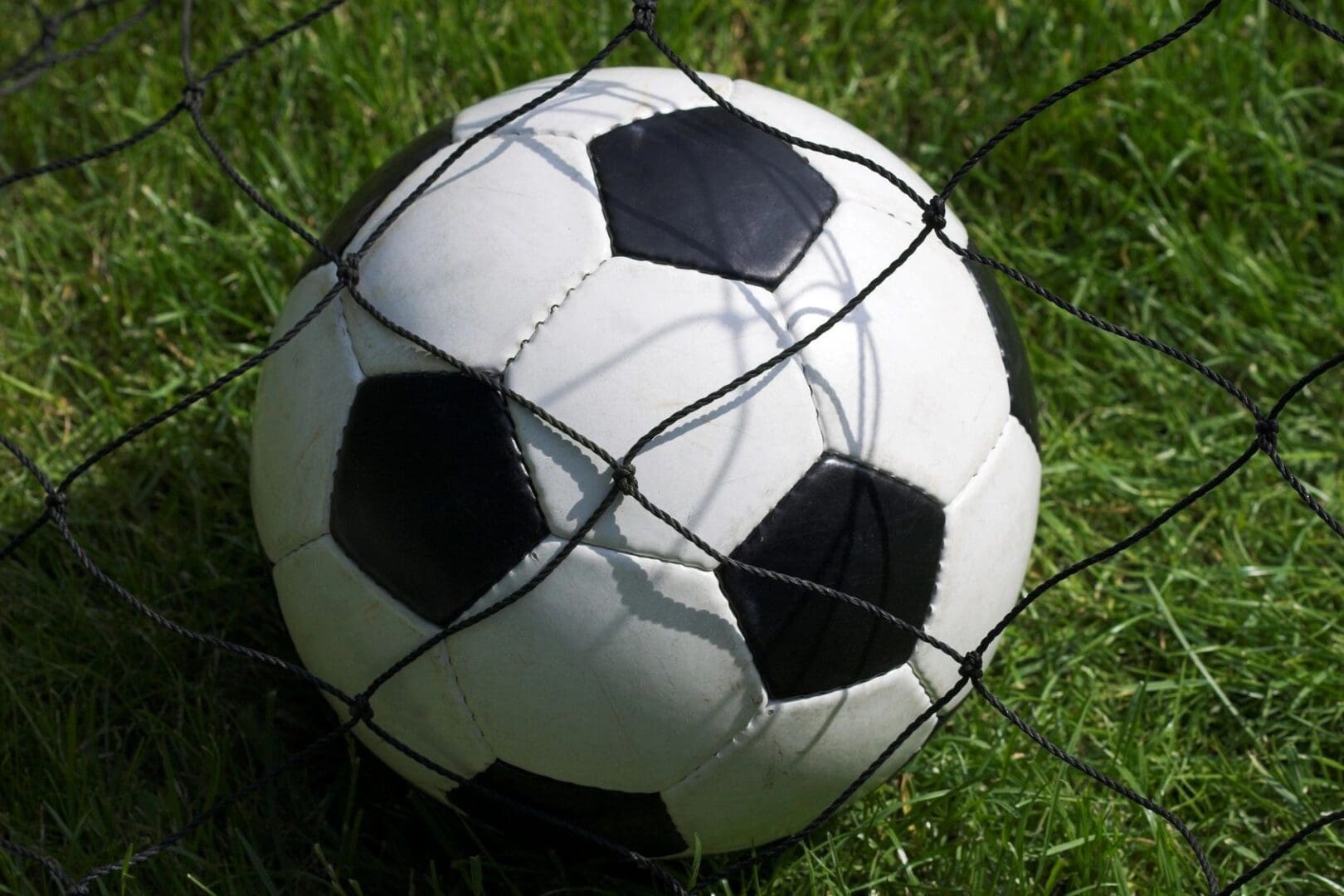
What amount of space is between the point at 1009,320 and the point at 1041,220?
117 cm

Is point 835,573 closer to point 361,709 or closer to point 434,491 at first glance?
point 434,491

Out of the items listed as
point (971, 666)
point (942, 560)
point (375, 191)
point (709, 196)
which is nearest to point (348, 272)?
point (375, 191)

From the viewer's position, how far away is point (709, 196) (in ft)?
5.29

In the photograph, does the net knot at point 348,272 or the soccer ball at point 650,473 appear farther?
the net knot at point 348,272

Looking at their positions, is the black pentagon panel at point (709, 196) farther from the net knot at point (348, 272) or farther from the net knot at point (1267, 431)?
the net knot at point (1267, 431)

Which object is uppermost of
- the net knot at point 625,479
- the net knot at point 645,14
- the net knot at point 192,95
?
the net knot at point 192,95

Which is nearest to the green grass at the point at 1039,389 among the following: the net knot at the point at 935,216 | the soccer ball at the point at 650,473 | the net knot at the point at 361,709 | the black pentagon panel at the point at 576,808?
the black pentagon panel at the point at 576,808

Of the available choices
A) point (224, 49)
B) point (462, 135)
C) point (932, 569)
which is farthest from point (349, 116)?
point (932, 569)

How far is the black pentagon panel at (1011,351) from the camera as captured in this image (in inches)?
69.7

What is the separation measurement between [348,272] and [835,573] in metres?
0.69

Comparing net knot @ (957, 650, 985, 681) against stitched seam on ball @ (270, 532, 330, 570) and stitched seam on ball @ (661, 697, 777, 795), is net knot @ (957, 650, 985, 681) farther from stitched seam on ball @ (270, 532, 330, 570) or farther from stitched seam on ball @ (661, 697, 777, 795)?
stitched seam on ball @ (270, 532, 330, 570)

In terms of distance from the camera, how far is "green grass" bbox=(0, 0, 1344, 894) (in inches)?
80.0

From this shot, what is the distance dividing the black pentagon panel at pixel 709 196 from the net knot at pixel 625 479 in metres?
0.26

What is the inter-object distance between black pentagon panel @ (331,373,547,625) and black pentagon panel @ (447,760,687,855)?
246 millimetres
